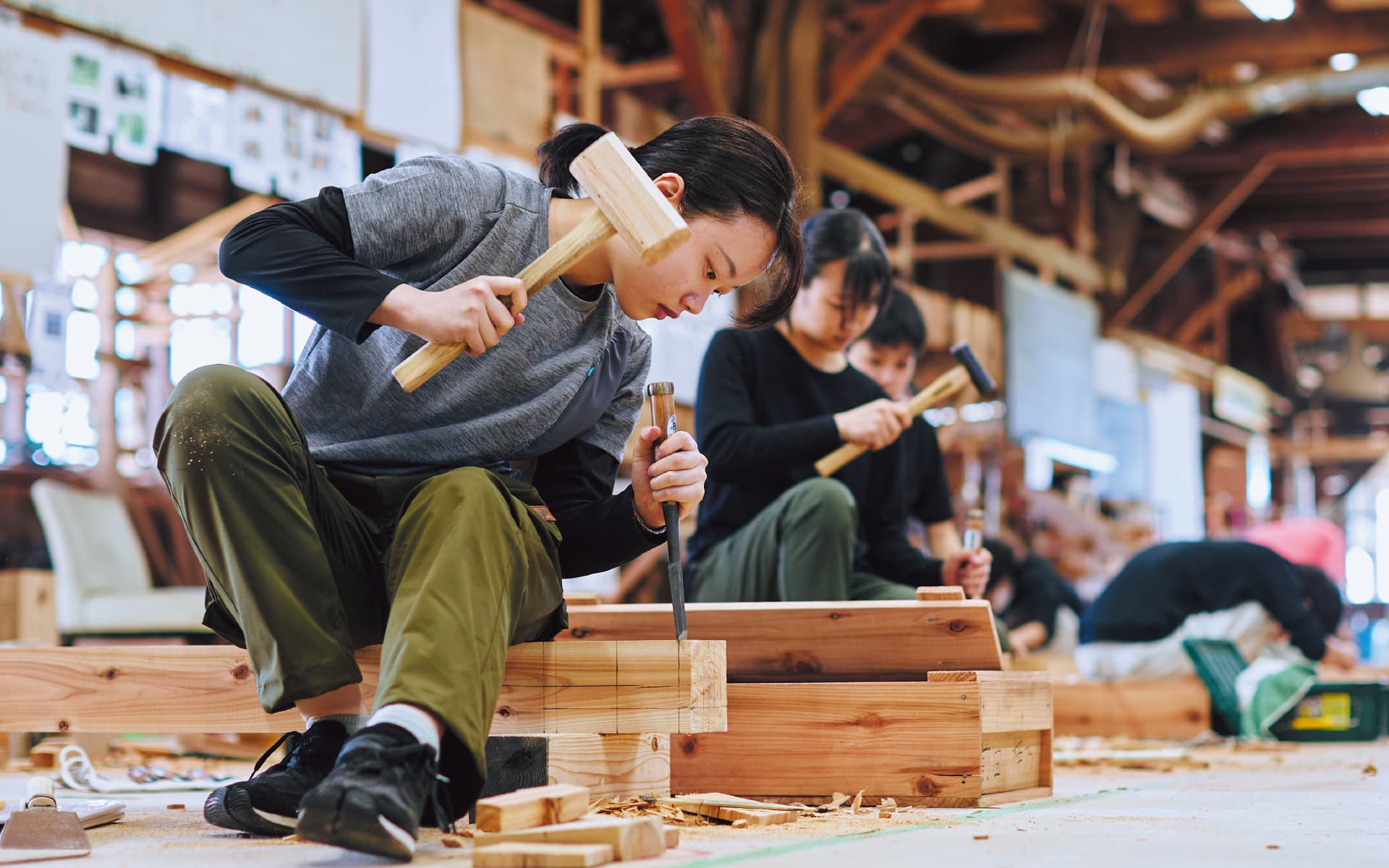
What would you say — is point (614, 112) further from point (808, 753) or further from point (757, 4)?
point (808, 753)

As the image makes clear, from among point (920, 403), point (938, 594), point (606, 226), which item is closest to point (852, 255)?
point (920, 403)

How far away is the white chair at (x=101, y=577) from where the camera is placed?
183 inches

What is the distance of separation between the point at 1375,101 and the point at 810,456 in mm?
7933

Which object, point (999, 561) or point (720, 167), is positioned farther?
point (999, 561)

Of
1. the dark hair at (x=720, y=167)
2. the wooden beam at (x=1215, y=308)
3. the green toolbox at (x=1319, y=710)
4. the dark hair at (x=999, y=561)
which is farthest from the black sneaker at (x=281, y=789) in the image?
the wooden beam at (x=1215, y=308)

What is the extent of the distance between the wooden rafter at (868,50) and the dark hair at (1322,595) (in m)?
2.95

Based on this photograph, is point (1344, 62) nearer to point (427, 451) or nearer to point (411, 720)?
point (427, 451)

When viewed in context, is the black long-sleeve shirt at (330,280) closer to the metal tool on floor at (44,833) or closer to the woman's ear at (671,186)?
the woman's ear at (671,186)

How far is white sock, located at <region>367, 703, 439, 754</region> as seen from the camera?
4.46 feet

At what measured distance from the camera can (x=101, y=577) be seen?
16.6 ft

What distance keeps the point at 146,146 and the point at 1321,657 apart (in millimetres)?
4063

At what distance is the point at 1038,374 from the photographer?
923 cm

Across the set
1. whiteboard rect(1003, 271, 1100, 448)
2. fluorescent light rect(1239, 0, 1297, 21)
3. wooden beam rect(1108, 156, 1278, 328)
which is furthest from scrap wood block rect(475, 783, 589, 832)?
wooden beam rect(1108, 156, 1278, 328)

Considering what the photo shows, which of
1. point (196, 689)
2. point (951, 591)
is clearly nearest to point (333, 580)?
point (196, 689)
